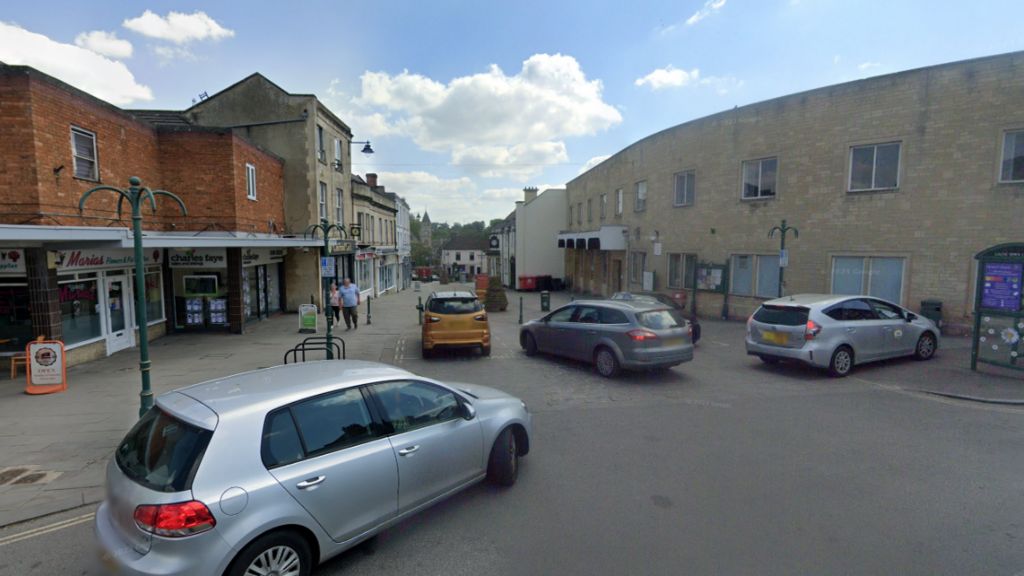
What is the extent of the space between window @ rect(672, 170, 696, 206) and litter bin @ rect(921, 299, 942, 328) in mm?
8329

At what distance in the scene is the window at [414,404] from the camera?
12.9 feet

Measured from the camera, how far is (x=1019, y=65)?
37.8ft

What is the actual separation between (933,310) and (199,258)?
20852mm

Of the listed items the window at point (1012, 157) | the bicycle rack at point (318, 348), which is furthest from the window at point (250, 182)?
the window at point (1012, 157)

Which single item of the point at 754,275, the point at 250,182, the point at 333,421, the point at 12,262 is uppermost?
the point at 250,182

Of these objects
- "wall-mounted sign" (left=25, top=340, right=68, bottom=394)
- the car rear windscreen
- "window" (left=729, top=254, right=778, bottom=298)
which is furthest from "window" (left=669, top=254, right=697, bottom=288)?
"wall-mounted sign" (left=25, top=340, right=68, bottom=394)

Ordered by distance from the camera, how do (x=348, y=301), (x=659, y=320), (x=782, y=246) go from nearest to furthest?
(x=659, y=320) → (x=782, y=246) → (x=348, y=301)

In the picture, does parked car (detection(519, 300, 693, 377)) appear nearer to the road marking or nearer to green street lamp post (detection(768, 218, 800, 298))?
green street lamp post (detection(768, 218, 800, 298))

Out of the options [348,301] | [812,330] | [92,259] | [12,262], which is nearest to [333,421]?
[812,330]

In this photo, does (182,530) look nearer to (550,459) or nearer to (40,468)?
(550,459)

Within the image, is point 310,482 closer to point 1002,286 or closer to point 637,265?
point 1002,286

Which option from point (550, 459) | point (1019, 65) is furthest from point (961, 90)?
point (550, 459)

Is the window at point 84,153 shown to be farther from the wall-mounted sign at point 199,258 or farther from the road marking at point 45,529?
the road marking at point 45,529

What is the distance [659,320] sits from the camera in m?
9.05
